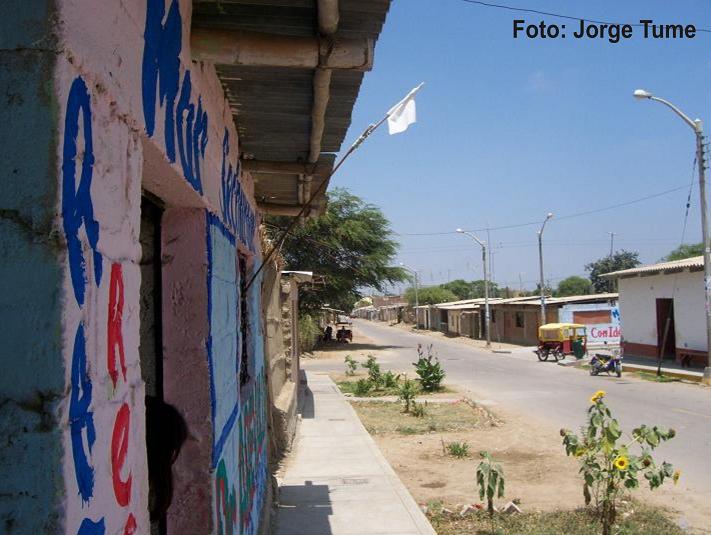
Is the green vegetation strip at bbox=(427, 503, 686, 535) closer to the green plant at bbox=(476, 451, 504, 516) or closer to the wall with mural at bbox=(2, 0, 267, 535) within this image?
the green plant at bbox=(476, 451, 504, 516)

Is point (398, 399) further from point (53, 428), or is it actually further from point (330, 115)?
point (53, 428)

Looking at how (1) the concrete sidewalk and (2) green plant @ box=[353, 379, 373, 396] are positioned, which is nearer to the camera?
(1) the concrete sidewalk

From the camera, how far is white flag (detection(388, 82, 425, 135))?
12.3 ft

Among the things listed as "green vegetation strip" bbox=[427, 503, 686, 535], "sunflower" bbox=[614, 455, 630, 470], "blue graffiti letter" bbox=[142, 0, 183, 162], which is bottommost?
"green vegetation strip" bbox=[427, 503, 686, 535]

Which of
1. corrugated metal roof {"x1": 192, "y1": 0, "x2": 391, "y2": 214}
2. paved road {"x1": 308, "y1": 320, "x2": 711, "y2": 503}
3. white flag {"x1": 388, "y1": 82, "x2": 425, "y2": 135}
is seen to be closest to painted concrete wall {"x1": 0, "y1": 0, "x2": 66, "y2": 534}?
corrugated metal roof {"x1": 192, "y1": 0, "x2": 391, "y2": 214}

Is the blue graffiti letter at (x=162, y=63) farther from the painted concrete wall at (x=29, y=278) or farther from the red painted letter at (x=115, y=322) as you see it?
the painted concrete wall at (x=29, y=278)

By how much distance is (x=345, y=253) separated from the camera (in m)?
39.1

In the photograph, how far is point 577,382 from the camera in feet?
65.1

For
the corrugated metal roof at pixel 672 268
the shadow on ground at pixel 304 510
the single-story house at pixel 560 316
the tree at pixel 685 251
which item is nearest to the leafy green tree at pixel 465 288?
the tree at pixel 685 251

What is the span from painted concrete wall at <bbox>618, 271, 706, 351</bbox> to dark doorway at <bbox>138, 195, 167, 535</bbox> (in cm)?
2252

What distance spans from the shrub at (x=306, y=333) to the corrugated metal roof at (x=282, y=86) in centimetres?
2739

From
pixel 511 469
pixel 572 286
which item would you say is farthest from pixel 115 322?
pixel 572 286

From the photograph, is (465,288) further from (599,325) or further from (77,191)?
(77,191)

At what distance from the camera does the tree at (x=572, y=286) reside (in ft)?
319
